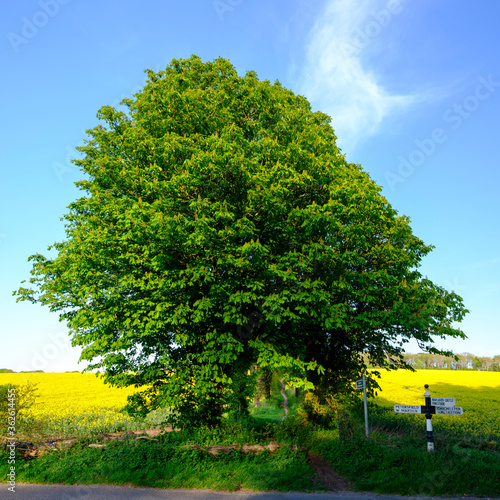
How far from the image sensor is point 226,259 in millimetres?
12234

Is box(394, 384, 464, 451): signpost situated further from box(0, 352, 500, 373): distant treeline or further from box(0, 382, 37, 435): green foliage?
box(0, 352, 500, 373): distant treeline

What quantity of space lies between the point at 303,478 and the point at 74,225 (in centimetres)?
1384

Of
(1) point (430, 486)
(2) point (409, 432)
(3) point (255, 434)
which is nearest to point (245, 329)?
(3) point (255, 434)

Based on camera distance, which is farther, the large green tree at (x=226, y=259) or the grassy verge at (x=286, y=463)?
the large green tree at (x=226, y=259)

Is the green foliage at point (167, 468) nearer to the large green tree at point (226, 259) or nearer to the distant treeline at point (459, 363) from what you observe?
the large green tree at point (226, 259)

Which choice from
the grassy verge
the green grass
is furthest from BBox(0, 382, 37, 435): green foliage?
the green grass

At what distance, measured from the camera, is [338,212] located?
532 inches

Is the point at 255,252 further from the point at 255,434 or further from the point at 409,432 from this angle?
the point at 409,432

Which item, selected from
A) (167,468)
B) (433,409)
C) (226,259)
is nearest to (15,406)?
(167,468)

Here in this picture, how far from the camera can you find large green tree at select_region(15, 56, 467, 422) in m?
12.4

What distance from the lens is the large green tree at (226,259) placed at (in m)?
12.4

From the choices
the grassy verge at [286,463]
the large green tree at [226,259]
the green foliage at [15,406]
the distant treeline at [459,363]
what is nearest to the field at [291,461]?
the grassy verge at [286,463]

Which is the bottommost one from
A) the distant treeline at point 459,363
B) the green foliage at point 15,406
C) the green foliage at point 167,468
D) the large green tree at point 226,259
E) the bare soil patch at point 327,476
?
the distant treeline at point 459,363

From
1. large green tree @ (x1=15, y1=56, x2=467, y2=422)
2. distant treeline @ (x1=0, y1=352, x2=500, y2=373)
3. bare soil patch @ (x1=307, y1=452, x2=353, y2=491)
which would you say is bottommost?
distant treeline @ (x1=0, y1=352, x2=500, y2=373)
